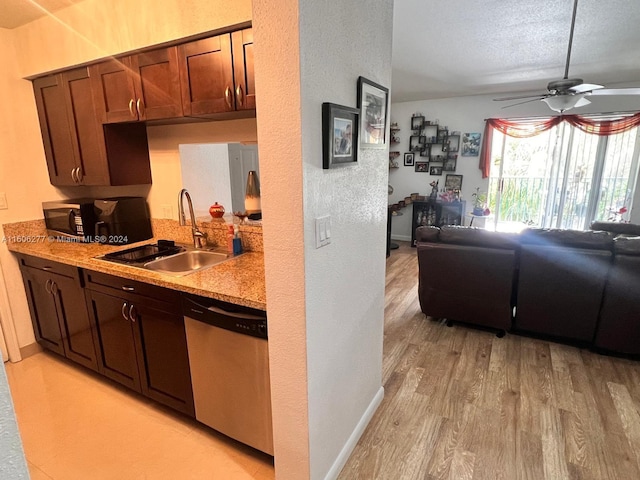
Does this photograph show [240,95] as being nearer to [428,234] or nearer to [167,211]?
[167,211]

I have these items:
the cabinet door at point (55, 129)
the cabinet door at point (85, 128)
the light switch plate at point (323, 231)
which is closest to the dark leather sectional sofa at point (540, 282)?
the light switch plate at point (323, 231)

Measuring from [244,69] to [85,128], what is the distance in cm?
148

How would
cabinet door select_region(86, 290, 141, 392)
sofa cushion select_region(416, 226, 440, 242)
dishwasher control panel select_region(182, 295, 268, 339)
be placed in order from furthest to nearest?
1. sofa cushion select_region(416, 226, 440, 242)
2. cabinet door select_region(86, 290, 141, 392)
3. dishwasher control panel select_region(182, 295, 268, 339)

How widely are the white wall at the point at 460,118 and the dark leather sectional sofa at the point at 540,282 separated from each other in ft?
10.9

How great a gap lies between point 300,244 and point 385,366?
70.9 inches

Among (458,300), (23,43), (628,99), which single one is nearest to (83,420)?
(23,43)

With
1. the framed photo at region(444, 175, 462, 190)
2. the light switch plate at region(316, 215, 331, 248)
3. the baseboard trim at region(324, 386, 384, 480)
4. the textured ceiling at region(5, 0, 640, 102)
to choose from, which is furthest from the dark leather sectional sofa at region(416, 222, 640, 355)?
the framed photo at region(444, 175, 462, 190)

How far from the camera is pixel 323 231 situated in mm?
1423

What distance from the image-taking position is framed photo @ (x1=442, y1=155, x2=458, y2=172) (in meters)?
6.17

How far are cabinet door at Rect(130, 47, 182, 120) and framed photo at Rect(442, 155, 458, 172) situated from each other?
522 centimetres

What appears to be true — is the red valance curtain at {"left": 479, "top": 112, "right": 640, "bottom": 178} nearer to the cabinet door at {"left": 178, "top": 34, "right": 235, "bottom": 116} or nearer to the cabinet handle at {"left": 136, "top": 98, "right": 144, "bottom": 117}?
the cabinet door at {"left": 178, "top": 34, "right": 235, "bottom": 116}

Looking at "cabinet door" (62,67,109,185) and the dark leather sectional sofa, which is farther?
the dark leather sectional sofa

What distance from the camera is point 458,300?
10.4 feet

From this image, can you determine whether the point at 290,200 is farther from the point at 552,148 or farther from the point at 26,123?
the point at 552,148
